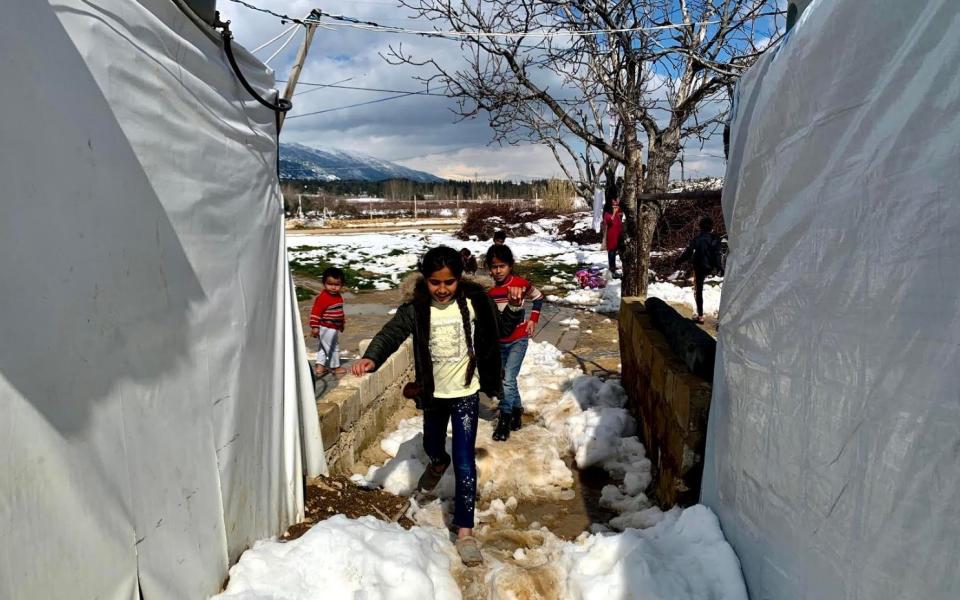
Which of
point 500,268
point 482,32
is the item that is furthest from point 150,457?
point 482,32

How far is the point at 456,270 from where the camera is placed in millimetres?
3223

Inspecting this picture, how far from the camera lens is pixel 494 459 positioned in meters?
4.61

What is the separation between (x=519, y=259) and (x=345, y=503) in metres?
15.5

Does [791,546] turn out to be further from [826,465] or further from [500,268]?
[500,268]

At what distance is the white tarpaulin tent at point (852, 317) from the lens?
129 centimetres

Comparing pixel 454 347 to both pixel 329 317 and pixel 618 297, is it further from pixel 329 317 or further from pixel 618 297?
pixel 618 297

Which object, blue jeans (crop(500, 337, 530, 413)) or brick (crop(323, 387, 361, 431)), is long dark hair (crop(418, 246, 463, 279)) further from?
blue jeans (crop(500, 337, 530, 413))

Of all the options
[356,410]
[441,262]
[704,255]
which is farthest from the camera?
[704,255]

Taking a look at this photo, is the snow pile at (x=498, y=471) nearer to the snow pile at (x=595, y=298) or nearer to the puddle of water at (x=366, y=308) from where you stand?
the puddle of water at (x=366, y=308)

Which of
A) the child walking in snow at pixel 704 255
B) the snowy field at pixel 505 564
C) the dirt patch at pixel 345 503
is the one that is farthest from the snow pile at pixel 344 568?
the child walking in snow at pixel 704 255

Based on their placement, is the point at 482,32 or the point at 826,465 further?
the point at 482,32

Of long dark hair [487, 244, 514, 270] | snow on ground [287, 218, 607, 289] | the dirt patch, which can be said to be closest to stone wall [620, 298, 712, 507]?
long dark hair [487, 244, 514, 270]

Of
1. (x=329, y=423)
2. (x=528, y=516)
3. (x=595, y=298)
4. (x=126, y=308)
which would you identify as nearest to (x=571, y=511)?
(x=528, y=516)

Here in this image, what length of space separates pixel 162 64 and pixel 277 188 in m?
1.27
